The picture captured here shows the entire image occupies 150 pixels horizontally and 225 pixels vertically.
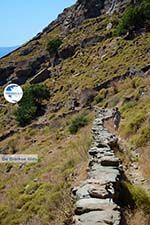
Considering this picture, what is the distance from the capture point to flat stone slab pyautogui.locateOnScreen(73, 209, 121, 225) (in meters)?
6.75

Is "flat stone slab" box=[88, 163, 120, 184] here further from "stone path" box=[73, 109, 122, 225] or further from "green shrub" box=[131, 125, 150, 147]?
"green shrub" box=[131, 125, 150, 147]

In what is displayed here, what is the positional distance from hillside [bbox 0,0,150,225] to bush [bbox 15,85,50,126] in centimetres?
35

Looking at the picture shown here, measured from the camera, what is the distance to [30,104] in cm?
6281

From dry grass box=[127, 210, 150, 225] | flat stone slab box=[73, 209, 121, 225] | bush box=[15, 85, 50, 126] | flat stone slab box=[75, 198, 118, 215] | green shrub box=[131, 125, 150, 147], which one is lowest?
dry grass box=[127, 210, 150, 225]

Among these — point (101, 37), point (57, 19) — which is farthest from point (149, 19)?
point (57, 19)

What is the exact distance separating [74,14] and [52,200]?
3992 inches

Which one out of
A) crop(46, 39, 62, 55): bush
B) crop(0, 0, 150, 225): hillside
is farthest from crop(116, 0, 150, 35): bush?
crop(46, 39, 62, 55): bush

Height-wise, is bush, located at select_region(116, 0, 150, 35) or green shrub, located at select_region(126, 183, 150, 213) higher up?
bush, located at select_region(116, 0, 150, 35)

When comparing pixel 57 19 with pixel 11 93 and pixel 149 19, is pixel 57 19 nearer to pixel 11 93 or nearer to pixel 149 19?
pixel 149 19

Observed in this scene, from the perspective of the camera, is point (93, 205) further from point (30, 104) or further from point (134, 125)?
point (30, 104)

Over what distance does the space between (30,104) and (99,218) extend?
56394 mm

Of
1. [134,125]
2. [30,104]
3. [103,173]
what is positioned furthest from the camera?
[30,104]

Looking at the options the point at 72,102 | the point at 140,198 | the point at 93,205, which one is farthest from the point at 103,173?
the point at 72,102

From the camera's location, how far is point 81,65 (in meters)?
75.4
